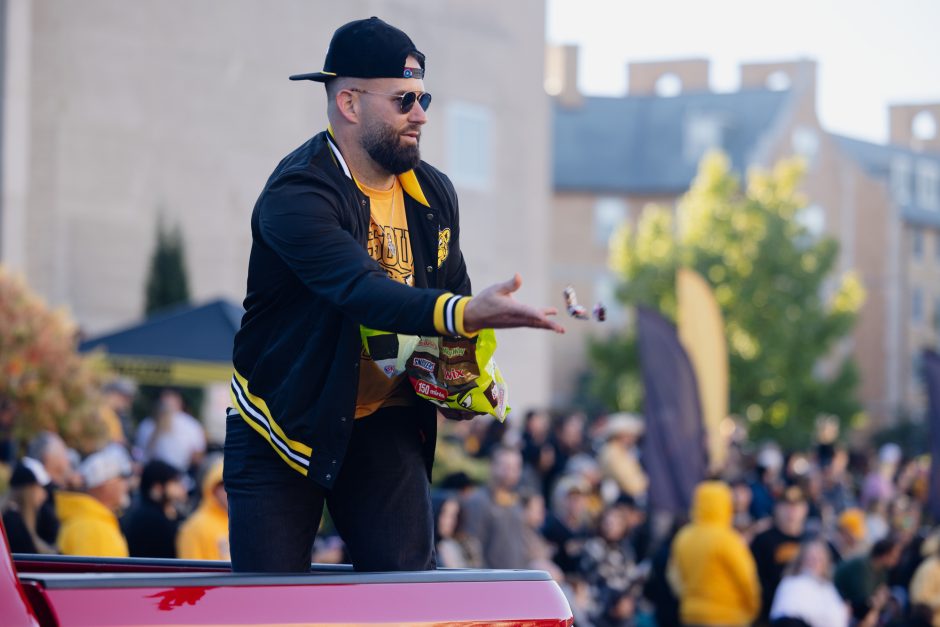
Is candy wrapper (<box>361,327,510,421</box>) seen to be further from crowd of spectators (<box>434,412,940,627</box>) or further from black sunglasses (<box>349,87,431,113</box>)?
crowd of spectators (<box>434,412,940,627</box>)

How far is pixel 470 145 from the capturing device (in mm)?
26312

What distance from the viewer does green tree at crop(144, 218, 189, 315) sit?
69.8ft

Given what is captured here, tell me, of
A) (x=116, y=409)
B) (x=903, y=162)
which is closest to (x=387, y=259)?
(x=116, y=409)

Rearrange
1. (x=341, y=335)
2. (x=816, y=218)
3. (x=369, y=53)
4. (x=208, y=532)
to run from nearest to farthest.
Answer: (x=341, y=335), (x=369, y=53), (x=208, y=532), (x=816, y=218)

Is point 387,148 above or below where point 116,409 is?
above

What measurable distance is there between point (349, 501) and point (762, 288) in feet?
119

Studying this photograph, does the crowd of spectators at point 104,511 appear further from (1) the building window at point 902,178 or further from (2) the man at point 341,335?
(1) the building window at point 902,178

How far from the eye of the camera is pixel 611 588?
11305 millimetres

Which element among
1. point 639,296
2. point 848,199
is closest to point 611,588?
point 639,296

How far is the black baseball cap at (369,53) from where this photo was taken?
389 cm

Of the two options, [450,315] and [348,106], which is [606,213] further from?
[450,315]

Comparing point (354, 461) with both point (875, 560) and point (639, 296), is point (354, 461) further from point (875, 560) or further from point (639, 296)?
point (639, 296)

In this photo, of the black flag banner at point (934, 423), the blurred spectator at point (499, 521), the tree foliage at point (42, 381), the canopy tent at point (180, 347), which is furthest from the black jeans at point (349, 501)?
the black flag banner at point (934, 423)

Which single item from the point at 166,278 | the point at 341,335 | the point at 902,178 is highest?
the point at 902,178
